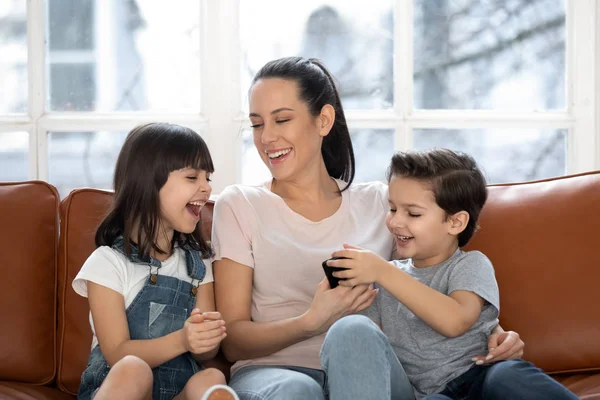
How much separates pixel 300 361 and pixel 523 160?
1.37 m

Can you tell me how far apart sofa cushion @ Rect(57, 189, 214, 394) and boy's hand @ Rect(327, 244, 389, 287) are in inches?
21.0

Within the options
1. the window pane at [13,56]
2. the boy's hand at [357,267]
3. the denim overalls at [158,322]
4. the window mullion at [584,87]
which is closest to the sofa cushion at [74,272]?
the denim overalls at [158,322]

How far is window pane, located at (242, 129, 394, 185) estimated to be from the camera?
2730 millimetres

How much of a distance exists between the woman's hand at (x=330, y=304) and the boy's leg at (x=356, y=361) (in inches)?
7.2

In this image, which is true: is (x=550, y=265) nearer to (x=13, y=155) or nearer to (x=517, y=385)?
(x=517, y=385)

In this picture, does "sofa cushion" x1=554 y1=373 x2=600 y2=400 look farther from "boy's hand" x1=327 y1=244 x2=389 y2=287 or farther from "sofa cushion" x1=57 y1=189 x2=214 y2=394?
"sofa cushion" x1=57 y1=189 x2=214 y2=394

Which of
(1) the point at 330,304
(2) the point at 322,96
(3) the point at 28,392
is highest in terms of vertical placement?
(2) the point at 322,96

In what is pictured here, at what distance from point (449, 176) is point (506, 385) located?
1.72 feet

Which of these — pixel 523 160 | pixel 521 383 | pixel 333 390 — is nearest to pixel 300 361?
pixel 333 390

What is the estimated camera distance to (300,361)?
1846mm

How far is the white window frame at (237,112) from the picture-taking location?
265 centimetres

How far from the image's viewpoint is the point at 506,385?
1575mm

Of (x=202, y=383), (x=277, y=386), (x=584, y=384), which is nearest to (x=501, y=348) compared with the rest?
(x=584, y=384)

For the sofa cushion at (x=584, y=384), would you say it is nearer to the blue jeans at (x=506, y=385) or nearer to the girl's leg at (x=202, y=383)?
the blue jeans at (x=506, y=385)
